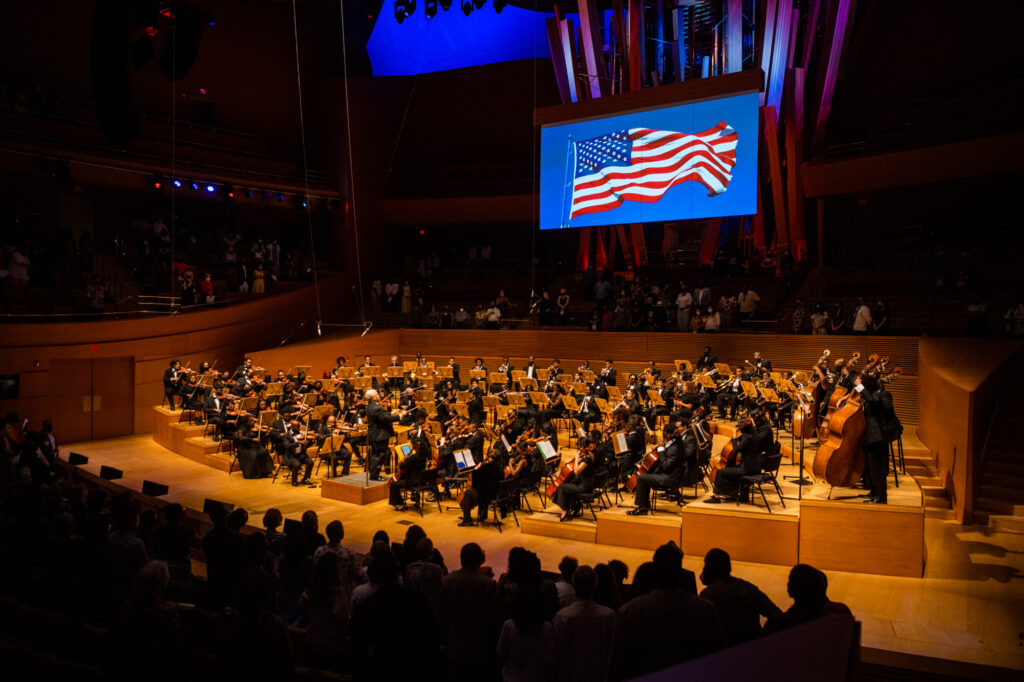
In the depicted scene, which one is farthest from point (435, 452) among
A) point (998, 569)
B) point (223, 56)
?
point (223, 56)

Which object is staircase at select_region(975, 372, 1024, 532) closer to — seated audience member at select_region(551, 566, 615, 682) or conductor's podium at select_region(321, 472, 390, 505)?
seated audience member at select_region(551, 566, 615, 682)

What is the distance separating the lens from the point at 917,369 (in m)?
15.6

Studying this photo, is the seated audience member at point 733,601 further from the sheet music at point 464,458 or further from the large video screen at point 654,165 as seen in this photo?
the large video screen at point 654,165

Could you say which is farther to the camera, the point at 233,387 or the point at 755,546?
the point at 233,387

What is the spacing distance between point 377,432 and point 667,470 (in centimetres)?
519

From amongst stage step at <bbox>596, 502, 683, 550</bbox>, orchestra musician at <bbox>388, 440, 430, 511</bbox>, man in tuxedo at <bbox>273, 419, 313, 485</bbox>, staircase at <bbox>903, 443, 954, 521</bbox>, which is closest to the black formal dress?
orchestra musician at <bbox>388, 440, 430, 511</bbox>

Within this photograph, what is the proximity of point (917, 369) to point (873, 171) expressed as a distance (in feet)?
21.4

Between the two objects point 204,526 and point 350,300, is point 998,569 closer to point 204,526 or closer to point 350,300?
point 204,526

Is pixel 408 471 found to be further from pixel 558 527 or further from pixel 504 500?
pixel 558 527

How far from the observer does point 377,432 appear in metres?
12.7

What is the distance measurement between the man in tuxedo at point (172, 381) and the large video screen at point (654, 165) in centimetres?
1048

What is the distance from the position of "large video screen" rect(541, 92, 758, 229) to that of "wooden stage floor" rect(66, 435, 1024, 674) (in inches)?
386

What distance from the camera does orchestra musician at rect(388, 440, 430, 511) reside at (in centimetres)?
1127

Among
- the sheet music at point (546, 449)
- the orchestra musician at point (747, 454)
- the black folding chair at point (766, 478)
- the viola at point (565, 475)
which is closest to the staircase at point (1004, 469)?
the black folding chair at point (766, 478)
